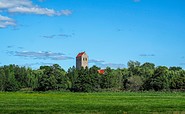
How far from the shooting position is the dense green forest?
136 metres

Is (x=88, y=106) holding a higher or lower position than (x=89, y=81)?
lower

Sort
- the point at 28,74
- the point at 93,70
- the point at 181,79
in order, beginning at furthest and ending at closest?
1. the point at 28,74
2. the point at 93,70
3. the point at 181,79

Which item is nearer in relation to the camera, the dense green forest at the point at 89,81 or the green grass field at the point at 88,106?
the green grass field at the point at 88,106

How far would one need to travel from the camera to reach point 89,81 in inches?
5438

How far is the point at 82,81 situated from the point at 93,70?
880cm

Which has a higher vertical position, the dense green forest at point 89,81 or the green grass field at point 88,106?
the dense green forest at point 89,81

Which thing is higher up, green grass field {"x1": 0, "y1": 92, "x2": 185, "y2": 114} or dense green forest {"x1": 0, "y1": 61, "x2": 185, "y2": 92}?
dense green forest {"x1": 0, "y1": 61, "x2": 185, "y2": 92}

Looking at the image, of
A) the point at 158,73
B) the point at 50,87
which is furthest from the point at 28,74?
the point at 158,73

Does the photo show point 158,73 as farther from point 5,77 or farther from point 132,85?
point 5,77

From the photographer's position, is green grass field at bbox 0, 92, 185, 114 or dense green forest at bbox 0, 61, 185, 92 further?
Answer: dense green forest at bbox 0, 61, 185, 92

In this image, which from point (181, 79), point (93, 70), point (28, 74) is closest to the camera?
point (181, 79)

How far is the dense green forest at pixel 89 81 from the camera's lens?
445 feet

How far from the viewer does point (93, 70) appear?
146000 millimetres

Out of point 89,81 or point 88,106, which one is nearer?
point 88,106
